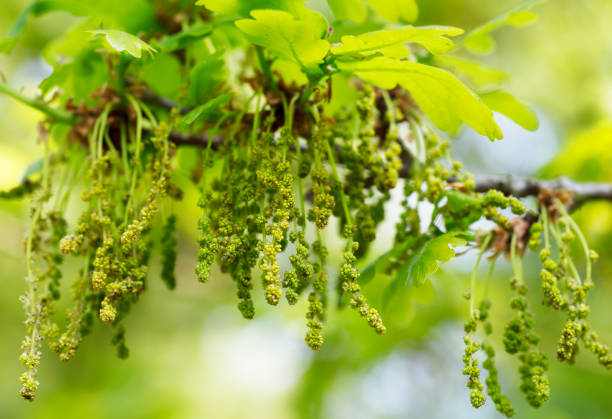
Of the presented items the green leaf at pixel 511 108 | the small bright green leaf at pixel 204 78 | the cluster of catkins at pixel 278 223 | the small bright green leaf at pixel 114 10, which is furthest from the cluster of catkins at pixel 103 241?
the green leaf at pixel 511 108

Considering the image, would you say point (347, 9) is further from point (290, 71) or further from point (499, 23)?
point (499, 23)

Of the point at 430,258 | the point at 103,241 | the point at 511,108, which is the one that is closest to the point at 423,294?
the point at 430,258

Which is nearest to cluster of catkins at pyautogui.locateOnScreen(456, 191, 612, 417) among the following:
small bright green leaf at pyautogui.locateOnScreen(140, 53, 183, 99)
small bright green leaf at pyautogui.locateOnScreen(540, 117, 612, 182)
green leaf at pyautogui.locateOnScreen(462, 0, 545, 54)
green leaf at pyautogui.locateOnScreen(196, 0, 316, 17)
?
green leaf at pyautogui.locateOnScreen(462, 0, 545, 54)

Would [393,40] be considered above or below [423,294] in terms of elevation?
above

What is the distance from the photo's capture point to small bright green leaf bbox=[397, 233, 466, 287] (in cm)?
125

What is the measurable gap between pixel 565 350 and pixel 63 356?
1.04 m

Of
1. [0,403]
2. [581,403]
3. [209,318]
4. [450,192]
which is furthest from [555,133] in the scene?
[0,403]

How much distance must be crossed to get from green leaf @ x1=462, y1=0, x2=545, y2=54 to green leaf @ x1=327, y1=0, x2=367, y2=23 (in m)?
0.34

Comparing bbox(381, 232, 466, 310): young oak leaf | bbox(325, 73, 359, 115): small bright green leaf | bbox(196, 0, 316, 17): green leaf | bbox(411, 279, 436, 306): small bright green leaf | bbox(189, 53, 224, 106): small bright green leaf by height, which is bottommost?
bbox(411, 279, 436, 306): small bright green leaf

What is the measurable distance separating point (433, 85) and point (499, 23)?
1.52 ft

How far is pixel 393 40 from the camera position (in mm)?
1139

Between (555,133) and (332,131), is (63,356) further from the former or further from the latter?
(555,133)

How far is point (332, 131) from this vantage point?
142 centimetres

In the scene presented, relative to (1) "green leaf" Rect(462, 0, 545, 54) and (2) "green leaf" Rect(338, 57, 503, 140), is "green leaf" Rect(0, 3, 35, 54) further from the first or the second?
(1) "green leaf" Rect(462, 0, 545, 54)
